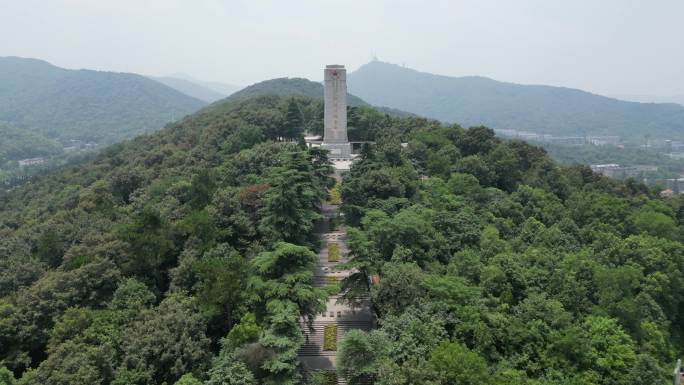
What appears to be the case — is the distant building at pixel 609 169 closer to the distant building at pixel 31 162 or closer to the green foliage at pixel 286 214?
the green foliage at pixel 286 214

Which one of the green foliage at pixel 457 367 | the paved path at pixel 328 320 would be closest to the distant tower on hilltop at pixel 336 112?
the paved path at pixel 328 320

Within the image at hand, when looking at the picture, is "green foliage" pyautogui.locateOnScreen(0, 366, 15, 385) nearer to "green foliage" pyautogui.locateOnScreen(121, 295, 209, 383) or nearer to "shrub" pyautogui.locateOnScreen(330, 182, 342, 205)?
"green foliage" pyautogui.locateOnScreen(121, 295, 209, 383)

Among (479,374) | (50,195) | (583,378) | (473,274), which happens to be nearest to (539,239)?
(473,274)

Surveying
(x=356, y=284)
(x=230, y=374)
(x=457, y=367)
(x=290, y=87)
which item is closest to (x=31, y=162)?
(x=290, y=87)

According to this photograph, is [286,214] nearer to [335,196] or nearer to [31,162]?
[335,196]

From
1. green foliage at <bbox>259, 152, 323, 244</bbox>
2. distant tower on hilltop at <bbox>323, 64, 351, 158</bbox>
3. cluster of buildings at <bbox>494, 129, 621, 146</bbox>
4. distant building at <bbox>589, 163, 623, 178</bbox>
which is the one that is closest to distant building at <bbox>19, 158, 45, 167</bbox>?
distant tower on hilltop at <bbox>323, 64, 351, 158</bbox>

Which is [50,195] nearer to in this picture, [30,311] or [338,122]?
[338,122]
